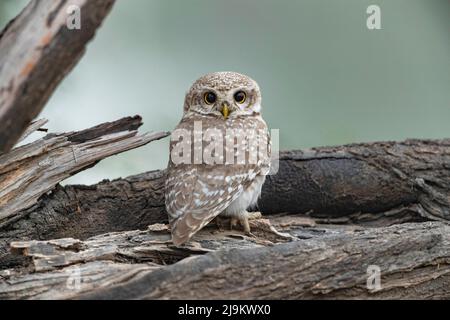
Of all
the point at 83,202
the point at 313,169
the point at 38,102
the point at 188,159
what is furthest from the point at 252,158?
the point at 38,102

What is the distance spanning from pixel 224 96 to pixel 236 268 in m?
1.52

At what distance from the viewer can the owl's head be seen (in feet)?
13.4

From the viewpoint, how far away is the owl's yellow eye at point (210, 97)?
4121 millimetres

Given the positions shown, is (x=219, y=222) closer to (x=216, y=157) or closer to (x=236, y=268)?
(x=216, y=157)

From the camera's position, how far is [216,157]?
3732mm

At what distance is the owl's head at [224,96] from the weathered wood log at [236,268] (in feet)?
3.22

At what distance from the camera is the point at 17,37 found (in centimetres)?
211

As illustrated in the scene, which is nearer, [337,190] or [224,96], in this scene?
[224,96]

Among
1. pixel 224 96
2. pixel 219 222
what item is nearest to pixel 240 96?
pixel 224 96

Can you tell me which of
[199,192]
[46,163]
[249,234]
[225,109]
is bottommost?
[249,234]

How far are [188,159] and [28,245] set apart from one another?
1.10 meters

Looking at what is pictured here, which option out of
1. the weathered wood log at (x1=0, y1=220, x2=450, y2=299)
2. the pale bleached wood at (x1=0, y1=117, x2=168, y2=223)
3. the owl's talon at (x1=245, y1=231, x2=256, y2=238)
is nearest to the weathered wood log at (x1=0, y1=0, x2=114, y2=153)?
the weathered wood log at (x1=0, y1=220, x2=450, y2=299)

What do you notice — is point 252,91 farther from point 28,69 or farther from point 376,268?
point 28,69

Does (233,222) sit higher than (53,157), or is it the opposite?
(53,157)
